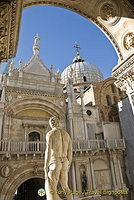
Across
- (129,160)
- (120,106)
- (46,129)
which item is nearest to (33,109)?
(46,129)

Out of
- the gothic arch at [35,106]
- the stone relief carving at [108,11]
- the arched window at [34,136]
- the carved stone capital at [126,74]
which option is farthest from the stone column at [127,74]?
the arched window at [34,136]

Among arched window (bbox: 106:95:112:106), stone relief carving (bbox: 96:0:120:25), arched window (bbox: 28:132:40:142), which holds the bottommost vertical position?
arched window (bbox: 28:132:40:142)

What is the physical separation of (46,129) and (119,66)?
11.5 metres

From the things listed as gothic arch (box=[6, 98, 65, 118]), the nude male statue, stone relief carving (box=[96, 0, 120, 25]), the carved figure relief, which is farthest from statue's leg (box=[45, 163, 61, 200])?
gothic arch (box=[6, 98, 65, 118])

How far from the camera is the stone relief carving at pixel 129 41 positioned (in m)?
3.85

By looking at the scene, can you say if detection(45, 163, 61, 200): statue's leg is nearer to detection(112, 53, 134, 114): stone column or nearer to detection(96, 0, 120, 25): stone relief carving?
detection(112, 53, 134, 114): stone column

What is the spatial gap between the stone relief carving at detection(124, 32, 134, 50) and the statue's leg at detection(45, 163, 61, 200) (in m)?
3.84

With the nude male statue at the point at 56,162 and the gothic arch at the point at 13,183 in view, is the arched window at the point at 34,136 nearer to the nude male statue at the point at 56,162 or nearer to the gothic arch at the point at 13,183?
the gothic arch at the point at 13,183

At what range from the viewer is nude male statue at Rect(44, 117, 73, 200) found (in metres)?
4.29

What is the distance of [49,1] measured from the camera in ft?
14.8

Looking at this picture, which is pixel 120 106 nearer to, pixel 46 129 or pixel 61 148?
pixel 46 129

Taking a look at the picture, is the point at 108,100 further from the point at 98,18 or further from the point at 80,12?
the point at 80,12

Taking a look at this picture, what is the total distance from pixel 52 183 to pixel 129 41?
14.2 ft

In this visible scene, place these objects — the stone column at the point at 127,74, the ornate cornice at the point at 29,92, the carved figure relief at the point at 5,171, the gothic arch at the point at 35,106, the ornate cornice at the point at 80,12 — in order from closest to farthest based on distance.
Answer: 1. the stone column at the point at 127,74
2. the ornate cornice at the point at 80,12
3. the carved figure relief at the point at 5,171
4. the gothic arch at the point at 35,106
5. the ornate cornice at the point at 29,92
